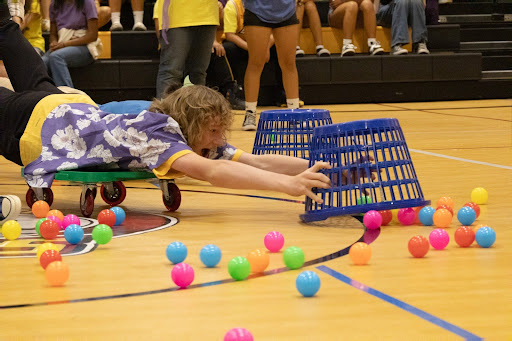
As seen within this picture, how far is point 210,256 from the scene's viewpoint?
5.63 ft

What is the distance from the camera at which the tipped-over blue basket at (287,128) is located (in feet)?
9.40

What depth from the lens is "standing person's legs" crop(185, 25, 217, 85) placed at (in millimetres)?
4379

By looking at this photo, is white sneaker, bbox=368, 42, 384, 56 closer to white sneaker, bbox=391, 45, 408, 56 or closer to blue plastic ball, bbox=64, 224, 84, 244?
white sneaker, bbox=391, 45, 408, 56

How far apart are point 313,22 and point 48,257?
545 centimetres

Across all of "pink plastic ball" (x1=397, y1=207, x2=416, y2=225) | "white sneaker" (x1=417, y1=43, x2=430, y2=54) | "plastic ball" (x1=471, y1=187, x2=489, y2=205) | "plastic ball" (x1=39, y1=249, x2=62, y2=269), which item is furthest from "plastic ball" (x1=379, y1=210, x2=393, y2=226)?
"white sneaker" (x1=417, y1=43, x2=430, y2=54)

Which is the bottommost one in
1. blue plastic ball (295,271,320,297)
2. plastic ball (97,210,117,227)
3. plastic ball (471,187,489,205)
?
plastic ball (471,187,489,205)

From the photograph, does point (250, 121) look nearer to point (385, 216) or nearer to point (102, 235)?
point (385, 216)


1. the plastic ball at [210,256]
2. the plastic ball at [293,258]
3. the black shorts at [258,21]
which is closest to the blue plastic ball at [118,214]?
the plastic ball at [210,256]

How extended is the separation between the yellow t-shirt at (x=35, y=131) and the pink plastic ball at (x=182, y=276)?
1.15 metres

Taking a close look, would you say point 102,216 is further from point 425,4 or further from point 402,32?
point 425,4

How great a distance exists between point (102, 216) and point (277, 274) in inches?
28.3

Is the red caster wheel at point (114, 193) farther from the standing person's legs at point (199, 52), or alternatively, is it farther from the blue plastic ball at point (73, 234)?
the standing person's legs at point (199, 52)

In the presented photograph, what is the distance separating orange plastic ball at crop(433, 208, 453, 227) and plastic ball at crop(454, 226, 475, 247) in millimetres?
215

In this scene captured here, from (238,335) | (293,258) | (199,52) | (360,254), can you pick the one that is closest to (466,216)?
(360,254)
